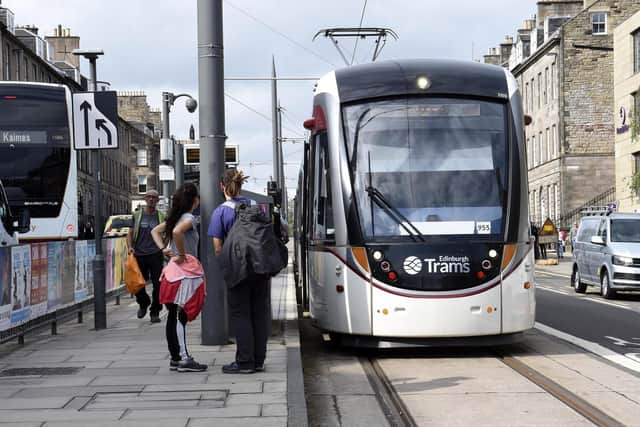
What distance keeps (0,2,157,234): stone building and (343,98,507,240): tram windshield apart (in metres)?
28.0

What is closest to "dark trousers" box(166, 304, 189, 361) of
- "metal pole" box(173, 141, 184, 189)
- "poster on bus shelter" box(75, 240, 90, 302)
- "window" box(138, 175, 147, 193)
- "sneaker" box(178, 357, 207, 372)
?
"sneaker" box(178, 357, 207, 372)

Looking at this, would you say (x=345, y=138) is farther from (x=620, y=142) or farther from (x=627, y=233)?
(x=620, y=142)

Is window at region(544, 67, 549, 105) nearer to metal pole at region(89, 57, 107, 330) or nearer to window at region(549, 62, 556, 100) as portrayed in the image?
window at region(549, 62, 556, 100)

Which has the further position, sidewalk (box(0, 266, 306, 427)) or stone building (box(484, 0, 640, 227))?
stone building (box(484, 0, 640, 227))

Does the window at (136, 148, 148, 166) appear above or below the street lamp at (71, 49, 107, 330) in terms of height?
above

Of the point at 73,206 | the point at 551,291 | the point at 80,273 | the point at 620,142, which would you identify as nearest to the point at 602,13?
the point at 620,142

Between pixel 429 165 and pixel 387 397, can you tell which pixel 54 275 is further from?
pixel 387 397

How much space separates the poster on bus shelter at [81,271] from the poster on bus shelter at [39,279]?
1964 millimetres

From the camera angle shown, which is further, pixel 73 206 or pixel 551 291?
pixel 551 291

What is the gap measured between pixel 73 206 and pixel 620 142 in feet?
118

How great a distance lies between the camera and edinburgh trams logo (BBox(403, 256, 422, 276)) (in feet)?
37.3

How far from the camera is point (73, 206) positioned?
22.7 m

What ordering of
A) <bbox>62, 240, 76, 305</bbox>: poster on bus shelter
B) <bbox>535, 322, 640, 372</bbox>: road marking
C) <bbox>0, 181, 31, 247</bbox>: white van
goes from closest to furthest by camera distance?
<bbox>535, 322, 640, 372</bbox>: road marking → <bbox>0, 181, 31, 247</bbox>: white van → <bbox>62, 240, 76, 305</bbox>: poster on bus shelter

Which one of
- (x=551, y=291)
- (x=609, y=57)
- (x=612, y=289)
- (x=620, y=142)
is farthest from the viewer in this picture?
(x=609, y=57)
